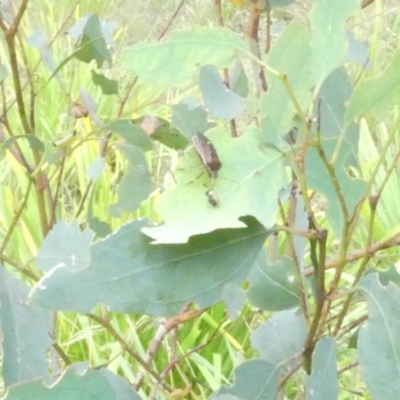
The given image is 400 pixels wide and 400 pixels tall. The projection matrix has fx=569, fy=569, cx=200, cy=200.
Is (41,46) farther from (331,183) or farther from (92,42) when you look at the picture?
(331,183)

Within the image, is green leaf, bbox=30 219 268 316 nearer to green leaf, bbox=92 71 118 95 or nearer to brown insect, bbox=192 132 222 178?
brown insect, bbox=192 132 222 178

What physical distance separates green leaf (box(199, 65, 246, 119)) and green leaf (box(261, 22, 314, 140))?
0.17 feet

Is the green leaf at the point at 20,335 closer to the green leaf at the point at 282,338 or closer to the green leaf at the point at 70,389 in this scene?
the green leaf at the point at 70,389

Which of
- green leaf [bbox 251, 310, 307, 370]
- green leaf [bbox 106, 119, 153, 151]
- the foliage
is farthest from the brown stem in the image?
green leaf [bbox 251, 310, 307, 370]

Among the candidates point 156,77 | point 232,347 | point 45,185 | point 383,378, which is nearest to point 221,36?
point 156,77

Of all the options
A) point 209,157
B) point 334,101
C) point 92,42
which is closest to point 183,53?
point 209,157

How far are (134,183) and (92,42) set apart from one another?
0.43ft

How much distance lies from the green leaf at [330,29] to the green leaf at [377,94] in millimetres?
18

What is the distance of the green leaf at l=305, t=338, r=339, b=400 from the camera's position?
1.09 feet

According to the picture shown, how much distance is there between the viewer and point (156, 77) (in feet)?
0.90

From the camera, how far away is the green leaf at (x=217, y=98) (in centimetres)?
35

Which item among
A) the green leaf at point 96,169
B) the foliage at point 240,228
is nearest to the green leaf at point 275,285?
the foliage at point 240,228

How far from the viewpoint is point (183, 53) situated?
270 mm

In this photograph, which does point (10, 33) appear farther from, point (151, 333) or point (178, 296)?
point (151, 333)
